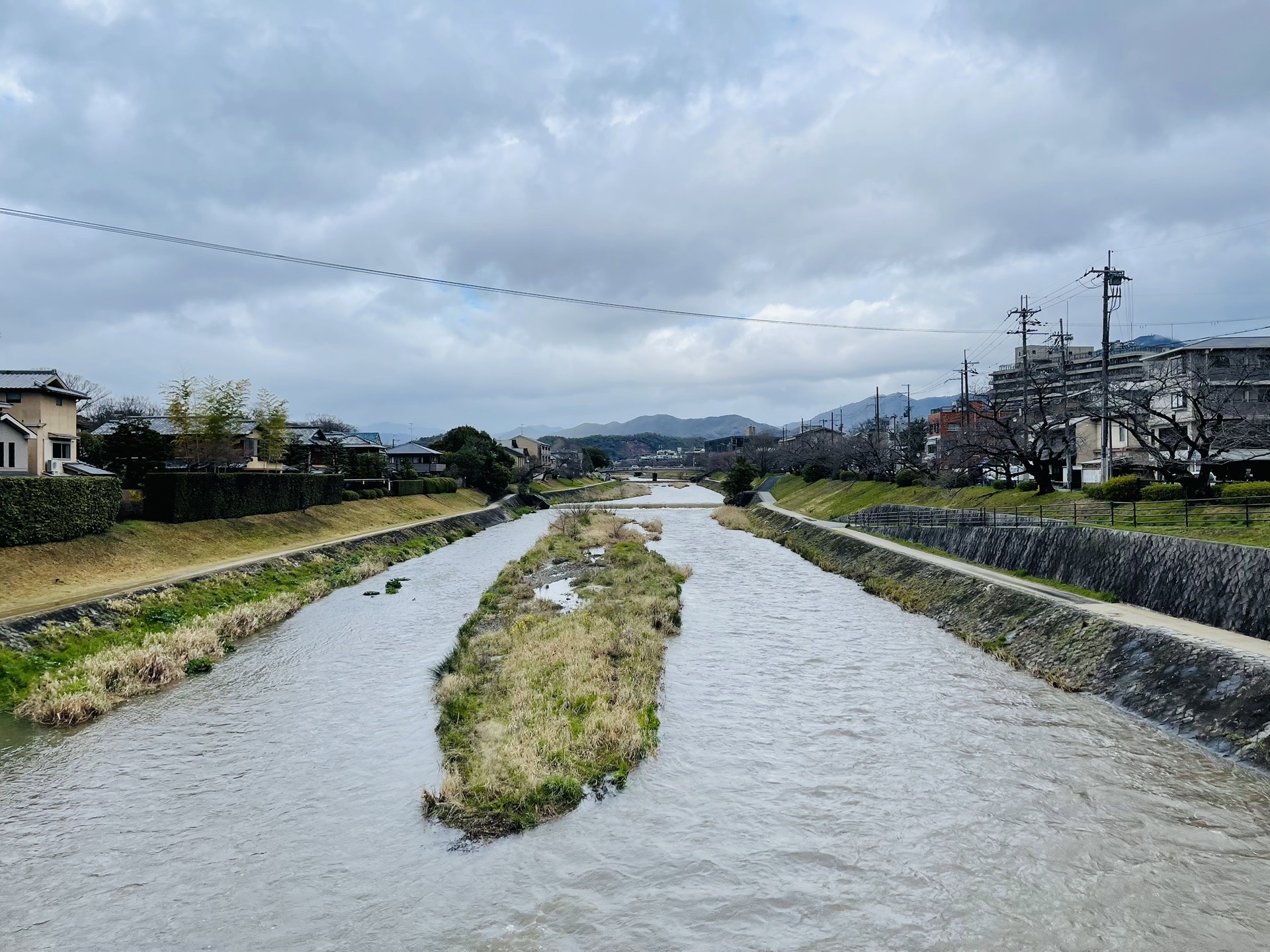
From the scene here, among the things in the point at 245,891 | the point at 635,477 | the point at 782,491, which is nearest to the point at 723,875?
the point at 245,891

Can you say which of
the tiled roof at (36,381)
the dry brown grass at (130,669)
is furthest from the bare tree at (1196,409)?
the tiled roof at (36,381)

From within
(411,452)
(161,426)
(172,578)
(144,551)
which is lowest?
(172,578)

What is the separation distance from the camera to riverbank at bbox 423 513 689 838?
31.9 feet

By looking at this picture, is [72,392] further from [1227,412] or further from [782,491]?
[782,491]

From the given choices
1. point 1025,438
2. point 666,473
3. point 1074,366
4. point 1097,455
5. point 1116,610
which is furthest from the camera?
point 666,473

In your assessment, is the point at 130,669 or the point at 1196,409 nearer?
the point at 130,669

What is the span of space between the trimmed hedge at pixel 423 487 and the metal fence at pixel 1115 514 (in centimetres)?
3626

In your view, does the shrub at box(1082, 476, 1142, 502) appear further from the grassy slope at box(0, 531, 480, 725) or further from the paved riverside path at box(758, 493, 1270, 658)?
the grassy slope at box(0, 531, 480, 725)

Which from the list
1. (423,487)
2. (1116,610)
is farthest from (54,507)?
(423,487)

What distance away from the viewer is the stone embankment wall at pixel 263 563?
1485cm

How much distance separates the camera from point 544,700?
1287 centimetres

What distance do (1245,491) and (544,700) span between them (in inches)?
929

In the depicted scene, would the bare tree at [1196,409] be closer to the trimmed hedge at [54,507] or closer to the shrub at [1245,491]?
the shrub at [1245,491]

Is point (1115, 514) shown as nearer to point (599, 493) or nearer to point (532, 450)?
point (599, 493)
